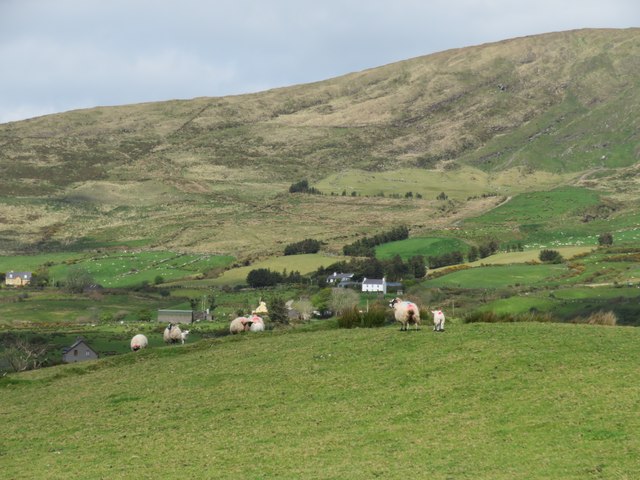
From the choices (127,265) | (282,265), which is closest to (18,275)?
(127,265)

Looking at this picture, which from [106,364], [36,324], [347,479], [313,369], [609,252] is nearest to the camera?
[347,479]

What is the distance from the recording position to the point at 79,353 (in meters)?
75.6

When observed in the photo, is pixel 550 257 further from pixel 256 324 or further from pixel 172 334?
Result: pixel 172 334

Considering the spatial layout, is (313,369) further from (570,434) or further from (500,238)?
(500,238)

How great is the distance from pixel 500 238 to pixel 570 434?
589ft

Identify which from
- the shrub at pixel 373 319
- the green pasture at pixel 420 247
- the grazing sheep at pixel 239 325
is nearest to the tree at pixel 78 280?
the green pasture at pixel 420 247

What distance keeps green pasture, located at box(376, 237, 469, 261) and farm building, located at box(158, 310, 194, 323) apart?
62.2 m

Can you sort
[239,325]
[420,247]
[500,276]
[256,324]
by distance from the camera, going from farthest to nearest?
[420,247] → [500,276] → [256,324] → [239,325]

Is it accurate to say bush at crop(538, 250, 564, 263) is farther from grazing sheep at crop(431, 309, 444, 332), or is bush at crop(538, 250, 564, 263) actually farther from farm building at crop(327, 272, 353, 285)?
grazing sheep at crop(431, 309, 444, 332)

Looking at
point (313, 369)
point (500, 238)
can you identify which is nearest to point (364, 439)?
point (313, 369)

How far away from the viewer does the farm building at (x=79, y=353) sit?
74312 millimetres

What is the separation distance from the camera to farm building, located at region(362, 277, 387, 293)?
129 m

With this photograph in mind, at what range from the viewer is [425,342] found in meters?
30.2

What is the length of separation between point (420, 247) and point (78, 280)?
68665 mm
